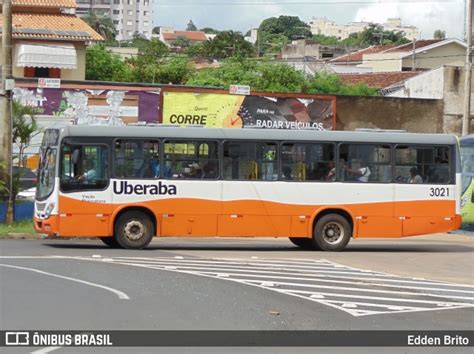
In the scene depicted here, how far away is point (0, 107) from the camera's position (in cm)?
2889

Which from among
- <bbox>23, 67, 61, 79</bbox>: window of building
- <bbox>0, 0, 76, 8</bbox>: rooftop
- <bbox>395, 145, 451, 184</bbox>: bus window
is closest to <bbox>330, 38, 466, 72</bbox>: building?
<bbox>0, 0, 76, 8</bbox>: rooftop

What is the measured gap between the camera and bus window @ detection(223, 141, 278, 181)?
77.1 ft

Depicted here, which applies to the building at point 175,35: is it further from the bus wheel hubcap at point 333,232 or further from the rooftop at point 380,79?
the bus wheel hubcap at point 333,232

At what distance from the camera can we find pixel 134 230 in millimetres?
22734

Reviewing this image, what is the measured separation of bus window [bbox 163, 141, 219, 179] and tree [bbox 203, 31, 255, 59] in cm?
7041

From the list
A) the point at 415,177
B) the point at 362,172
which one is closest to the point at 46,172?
the point at 362,172

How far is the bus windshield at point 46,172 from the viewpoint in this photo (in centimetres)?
2253

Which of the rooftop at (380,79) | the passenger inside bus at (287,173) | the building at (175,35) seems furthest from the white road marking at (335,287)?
the building at (175,35)

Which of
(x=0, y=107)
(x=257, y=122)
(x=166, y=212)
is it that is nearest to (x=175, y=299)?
(x=166, y=212)

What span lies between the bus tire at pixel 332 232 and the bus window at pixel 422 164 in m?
1.89

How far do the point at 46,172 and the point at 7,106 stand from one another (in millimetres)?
4800

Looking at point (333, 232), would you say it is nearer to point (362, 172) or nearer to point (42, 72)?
point (362, 172)

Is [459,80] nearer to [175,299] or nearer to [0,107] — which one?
[0,107]
